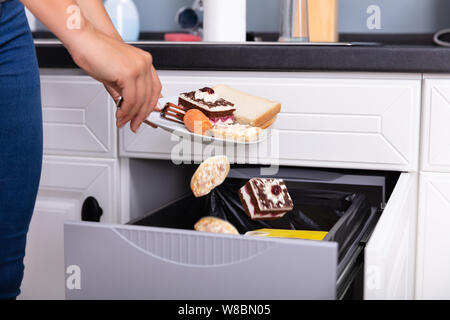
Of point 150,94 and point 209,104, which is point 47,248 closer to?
point 209,104

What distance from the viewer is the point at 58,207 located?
1.21 m

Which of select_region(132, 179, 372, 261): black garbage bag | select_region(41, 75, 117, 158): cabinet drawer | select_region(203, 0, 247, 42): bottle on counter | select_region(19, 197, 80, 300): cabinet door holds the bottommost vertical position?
select_region(19, 197, 80, 300): cabinet door

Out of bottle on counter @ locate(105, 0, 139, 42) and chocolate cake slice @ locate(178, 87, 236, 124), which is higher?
bottle on counter @ locate(105, 0, 139, 42)

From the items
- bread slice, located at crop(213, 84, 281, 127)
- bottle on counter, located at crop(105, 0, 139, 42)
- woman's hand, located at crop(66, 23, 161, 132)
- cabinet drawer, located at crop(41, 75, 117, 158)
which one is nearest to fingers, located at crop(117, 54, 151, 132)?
woman's hand, located at crop(66, 23, 161, 132)

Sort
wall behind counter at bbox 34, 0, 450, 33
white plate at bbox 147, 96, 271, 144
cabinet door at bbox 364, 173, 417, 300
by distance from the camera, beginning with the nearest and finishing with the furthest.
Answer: cabinet door at bbox 364, 173, 417, 300, white plate at bbox 147, 96, 271, 144, wall behind counter at bbox 34, 0, 450, 33

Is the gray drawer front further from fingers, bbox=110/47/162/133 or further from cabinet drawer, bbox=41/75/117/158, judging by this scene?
cabinet drawer, bbox=41/75/117/158

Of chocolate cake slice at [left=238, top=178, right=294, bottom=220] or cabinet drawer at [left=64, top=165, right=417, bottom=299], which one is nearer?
cabinet drawer at [left=64, top=165, right=417, bottom=299]

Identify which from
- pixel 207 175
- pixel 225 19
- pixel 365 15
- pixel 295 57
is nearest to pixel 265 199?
pixel 207 175

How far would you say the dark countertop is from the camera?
962 millimetres

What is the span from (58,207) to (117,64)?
0.63m

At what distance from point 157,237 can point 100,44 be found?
231mm

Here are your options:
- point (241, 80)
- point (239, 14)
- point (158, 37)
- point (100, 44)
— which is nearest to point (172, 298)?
point (100, 44)

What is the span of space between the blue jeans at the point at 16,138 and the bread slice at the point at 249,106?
351mm

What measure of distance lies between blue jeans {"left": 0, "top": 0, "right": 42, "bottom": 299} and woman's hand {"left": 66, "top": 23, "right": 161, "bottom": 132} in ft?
0.43
